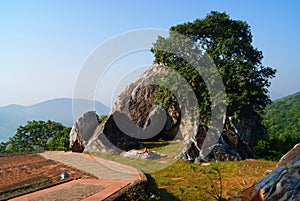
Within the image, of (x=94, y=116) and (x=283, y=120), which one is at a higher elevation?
(x=94, y=116)

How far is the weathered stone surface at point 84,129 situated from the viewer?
1723 centimetres

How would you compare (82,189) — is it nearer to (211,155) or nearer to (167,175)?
(167,175)

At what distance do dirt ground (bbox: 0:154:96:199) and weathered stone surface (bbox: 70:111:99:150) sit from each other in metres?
4.36

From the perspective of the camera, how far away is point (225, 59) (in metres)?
15.3

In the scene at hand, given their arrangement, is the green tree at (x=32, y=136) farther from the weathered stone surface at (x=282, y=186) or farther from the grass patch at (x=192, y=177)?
the weathered stone surface at (x=282, y=186)

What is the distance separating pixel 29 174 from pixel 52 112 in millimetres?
53476

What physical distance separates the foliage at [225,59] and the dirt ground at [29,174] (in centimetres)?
817

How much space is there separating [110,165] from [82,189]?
3.96 meters

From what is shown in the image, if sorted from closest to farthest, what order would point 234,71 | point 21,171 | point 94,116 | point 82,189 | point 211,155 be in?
point 82,189 < point 21,171 < point 211,155 < point 234,71 < point 94,116

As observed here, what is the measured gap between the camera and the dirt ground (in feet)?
27.3

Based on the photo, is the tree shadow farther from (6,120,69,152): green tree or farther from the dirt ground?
(6,120,69,152): green tree

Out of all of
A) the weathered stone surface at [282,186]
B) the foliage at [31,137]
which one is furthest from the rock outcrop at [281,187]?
the foliage at [31,137]

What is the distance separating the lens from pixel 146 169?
11750mm

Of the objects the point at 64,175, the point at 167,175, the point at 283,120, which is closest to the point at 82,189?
the point at 64,175
